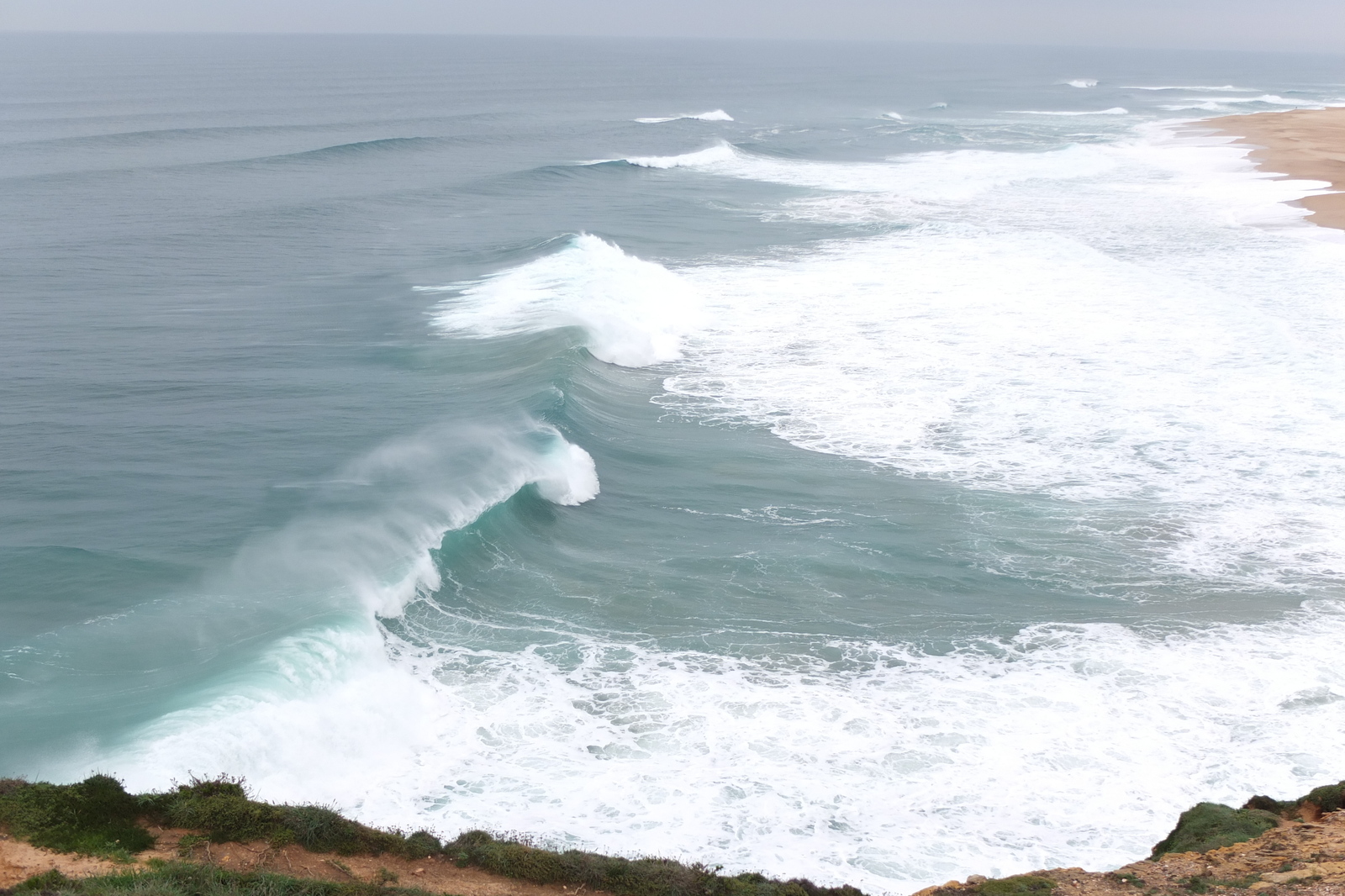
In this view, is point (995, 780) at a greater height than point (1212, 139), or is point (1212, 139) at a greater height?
point (1212, 139)

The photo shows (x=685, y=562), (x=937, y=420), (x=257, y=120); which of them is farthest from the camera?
(x=257, y=120)

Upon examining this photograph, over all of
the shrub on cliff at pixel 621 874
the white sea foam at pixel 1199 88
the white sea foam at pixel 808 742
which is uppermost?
the white sea foam at pixel 1199 88

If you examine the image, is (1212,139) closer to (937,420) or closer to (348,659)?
(937,420)

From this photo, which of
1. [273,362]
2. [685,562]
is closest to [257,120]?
[273,362]

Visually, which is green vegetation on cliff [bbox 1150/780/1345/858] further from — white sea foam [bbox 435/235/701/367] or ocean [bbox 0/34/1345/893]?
white sea foam [bbox 435/235/701/367]

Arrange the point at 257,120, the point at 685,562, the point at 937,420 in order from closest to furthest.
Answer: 1. the point at 685,562
2. the point at 937,420
3. the point at 257,120

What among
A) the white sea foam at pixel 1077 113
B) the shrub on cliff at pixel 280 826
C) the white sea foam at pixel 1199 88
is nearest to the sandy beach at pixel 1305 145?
the white sea foam at pixel 1077 113

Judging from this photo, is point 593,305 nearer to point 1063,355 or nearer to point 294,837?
point 1063,355

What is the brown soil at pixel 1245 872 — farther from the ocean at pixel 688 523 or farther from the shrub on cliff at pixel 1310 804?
the ocean at pixel 688 523
